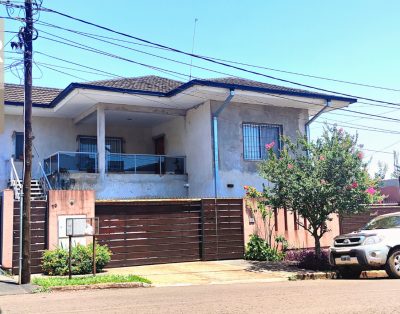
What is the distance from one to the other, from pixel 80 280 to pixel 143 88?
33.9 feet

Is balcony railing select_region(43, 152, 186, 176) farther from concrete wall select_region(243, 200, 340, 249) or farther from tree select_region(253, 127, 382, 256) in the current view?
tree select_region(253, 127, 382, 256)

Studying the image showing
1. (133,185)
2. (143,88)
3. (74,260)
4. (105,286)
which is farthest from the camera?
(133,185)

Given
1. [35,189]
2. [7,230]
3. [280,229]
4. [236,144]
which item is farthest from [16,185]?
[280,229]

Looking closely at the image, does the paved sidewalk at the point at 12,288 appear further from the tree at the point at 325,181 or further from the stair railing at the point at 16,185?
the tree at the point at 325,181

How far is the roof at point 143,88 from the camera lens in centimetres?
1869

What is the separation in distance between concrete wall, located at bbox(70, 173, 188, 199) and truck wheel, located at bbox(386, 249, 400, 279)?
10.6 meters

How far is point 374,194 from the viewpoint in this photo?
48.4ft

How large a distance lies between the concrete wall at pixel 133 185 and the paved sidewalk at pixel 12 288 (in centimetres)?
782

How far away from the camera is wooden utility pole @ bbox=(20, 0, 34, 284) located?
11.6 m

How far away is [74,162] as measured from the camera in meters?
20.2

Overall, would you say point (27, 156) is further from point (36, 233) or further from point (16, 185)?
point (16, 185)

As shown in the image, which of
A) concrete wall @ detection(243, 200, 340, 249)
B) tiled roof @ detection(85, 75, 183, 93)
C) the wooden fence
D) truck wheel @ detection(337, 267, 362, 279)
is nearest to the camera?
truck wheel @ detection(337, 267, 362, 279)

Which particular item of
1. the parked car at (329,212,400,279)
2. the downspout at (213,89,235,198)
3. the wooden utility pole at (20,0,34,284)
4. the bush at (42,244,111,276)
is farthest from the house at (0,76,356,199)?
the parked car at (329,212,400,279)

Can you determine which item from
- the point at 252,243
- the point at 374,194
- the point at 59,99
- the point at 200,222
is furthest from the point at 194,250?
the point at 59,99
